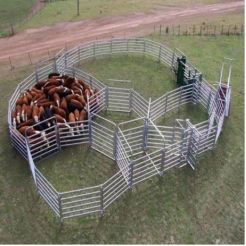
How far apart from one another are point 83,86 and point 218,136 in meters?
A: 6.62

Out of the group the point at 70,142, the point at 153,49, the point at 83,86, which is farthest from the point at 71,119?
the point at 153,49

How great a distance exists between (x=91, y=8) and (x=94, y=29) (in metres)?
5.82

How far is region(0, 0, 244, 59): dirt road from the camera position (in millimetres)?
27609

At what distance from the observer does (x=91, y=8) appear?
35.6 metres

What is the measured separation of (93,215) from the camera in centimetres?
1412

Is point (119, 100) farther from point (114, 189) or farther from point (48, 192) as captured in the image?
point (48, 192)

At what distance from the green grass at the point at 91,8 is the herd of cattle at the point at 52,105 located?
44.7 ft

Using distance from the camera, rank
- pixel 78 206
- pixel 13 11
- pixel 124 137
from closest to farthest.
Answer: pixel 78 206
pixel 124 137
pixel 13 11

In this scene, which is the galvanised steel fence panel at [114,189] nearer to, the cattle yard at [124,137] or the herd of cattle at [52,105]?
the cattle yard at [124,137]

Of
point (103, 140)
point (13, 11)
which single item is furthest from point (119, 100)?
point (13, 11)

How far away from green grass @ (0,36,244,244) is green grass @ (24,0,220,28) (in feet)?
57.8

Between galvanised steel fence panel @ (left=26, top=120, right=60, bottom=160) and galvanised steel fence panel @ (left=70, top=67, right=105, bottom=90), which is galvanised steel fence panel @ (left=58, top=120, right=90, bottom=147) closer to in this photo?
galvanised steel fence panel @ (left=26, top=120, right=60, bottom=160)

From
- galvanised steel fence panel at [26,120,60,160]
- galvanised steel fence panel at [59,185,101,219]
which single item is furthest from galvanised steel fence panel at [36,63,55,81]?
galvanised steel fence panel at [59,185,101,219]

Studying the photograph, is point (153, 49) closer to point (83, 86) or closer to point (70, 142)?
point (83, 86)
